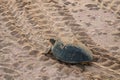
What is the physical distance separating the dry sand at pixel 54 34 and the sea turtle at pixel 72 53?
6 cm

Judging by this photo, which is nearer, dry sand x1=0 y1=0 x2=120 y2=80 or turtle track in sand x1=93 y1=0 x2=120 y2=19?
dry sand x1=0 y1=0 x2=120 y2=80

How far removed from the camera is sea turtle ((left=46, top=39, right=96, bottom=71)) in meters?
2.76

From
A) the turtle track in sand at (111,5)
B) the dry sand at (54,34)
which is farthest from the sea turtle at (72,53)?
the turtle track in sand at (111,5)

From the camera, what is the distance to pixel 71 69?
277cm

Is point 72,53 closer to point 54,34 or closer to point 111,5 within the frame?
point 54,34

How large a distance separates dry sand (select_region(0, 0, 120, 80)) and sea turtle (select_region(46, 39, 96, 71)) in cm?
6

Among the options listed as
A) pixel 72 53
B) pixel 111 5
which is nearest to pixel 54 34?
pixel 72 53

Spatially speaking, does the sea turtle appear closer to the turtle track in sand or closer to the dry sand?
the dry sand

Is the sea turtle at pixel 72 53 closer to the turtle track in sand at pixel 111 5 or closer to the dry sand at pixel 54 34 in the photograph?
the dry sand at pixel 54 34

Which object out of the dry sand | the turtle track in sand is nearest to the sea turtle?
the dry sand

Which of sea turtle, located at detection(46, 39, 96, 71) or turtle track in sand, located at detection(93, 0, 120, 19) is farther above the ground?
turtle track in sand, located at detection(93, 0, 120, 19)

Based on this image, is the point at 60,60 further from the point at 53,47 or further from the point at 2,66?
the point at 2,66

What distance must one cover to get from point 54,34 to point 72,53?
1.68ft

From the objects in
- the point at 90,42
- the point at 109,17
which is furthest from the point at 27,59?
the point at 109,17
